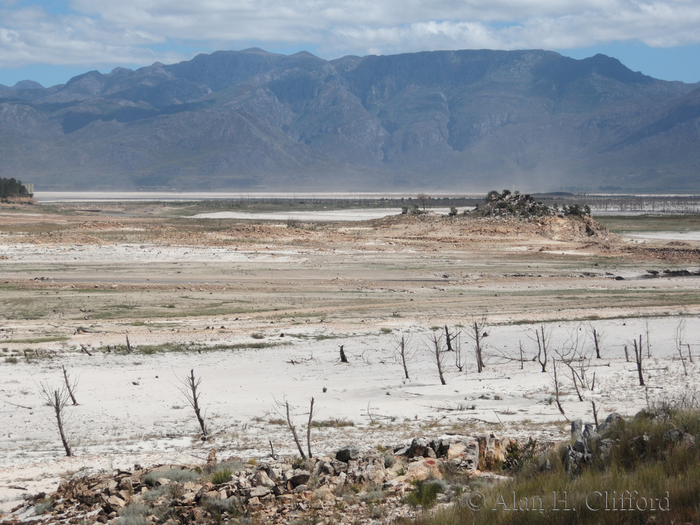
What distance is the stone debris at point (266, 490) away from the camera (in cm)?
875

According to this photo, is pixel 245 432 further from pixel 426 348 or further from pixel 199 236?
pixel 199 236

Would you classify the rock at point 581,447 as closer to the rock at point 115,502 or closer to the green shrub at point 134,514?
the green shrub at point 134,514

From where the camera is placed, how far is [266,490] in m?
9.21

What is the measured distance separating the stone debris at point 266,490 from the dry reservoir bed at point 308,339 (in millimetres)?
1316

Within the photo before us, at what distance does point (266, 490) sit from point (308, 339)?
14579mm

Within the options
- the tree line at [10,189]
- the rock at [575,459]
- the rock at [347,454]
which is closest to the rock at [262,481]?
the rock at [347,454]

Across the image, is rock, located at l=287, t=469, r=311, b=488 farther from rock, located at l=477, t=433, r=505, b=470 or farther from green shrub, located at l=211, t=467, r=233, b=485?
rock, located at l=477, t=433, r=505, b=470

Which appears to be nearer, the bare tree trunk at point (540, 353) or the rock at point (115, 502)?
the rock at point (115, 502)

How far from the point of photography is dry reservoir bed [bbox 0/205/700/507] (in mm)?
13844

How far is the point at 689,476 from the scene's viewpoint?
7402 millimetres

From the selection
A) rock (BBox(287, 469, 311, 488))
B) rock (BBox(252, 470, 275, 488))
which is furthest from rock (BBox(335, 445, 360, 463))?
rock (BBox(252, 470, 275, 488))

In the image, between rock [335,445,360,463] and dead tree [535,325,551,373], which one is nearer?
rock [335,445,360,463]

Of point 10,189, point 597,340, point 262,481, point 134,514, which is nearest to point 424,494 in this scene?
point 262,481

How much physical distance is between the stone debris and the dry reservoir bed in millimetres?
1316
